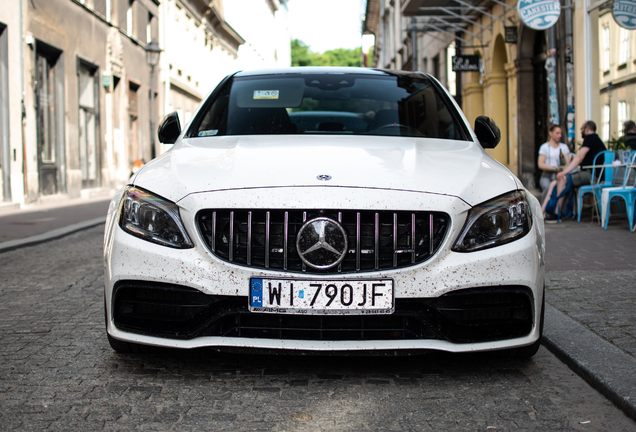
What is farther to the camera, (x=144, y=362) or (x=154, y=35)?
(x=154, y=35)

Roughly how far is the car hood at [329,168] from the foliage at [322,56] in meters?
95.9

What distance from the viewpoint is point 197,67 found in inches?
1512

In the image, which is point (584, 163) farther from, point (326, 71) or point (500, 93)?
point (500, 93)

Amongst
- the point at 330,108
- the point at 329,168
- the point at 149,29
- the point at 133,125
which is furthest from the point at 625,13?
the point at 149,29

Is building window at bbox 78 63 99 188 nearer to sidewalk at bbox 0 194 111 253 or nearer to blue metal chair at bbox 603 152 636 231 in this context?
sidewalk at bbox 0 194 111 253

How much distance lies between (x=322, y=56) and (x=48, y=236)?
4048 inches

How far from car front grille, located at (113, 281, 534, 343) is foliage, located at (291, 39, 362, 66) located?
96.7m

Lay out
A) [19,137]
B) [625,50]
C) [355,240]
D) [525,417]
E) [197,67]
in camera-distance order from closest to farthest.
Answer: [525,417], [355,240], [625,50], [19,137], [197,67]

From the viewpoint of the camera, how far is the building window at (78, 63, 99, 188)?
68.0 ft

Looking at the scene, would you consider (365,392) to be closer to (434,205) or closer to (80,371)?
(434,205)

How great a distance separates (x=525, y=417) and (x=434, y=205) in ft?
2.95

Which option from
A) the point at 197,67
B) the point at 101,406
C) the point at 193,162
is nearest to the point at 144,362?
the point at 101,406

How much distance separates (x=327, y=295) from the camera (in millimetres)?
3094

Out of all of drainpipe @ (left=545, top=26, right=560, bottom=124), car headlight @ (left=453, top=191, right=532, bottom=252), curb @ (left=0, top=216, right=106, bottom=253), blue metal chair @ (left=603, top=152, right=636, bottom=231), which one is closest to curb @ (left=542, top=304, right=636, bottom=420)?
car headlight @ (left=453, top=191, right=532, bottom=252)
